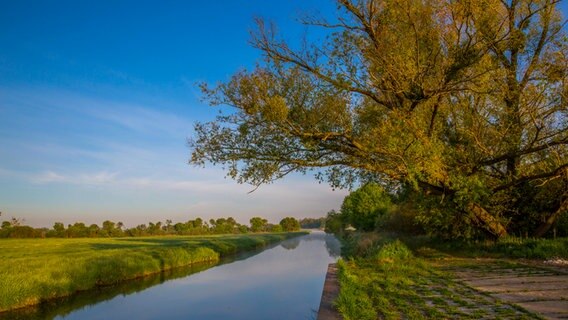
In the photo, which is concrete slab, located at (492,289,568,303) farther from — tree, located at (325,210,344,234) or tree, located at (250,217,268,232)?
tree, located at (250,217,268,232)

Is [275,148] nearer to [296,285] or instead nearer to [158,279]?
[296,285]

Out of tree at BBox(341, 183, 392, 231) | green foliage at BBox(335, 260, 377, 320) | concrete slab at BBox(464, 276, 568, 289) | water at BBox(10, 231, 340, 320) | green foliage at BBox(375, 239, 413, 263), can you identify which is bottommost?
water at BBox(10, 231, 340, 320)

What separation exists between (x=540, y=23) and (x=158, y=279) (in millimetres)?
23520

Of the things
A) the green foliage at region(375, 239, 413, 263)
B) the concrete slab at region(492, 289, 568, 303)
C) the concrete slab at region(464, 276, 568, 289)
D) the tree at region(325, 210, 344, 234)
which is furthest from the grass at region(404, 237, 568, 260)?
the tree at region(325, 210, 344, 234)

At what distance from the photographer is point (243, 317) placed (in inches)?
497

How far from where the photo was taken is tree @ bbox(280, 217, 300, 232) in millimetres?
189625

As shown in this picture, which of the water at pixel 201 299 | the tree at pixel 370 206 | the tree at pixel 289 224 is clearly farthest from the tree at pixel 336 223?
the water at pixel 201 299

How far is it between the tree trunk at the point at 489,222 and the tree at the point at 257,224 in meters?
147

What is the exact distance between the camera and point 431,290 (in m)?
9.44

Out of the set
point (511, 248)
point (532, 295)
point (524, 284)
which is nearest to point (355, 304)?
point (532, 295)

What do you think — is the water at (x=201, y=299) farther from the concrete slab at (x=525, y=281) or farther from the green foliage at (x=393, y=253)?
the concrete slab at (x=525, y=281)

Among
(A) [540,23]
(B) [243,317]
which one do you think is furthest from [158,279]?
(A) [540,23]

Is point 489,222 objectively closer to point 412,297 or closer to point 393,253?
point 393,253

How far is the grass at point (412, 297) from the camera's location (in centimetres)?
702
